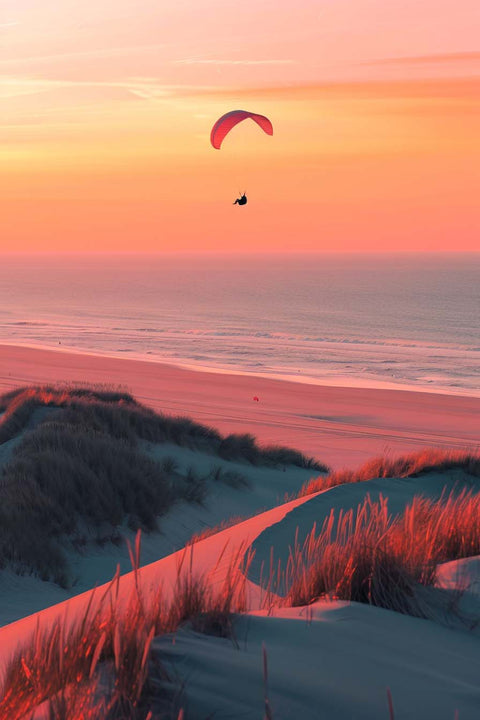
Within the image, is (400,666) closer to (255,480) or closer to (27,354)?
(255,480)

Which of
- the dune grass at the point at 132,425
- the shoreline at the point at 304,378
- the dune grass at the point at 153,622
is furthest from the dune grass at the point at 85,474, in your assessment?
the shoreline at the point at 304,378

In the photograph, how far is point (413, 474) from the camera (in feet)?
39.1

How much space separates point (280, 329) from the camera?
254 ft

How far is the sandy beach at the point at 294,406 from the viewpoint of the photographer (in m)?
28.8

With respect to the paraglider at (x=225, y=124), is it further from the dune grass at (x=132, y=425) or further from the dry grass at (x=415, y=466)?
the dry grass at (x=415, y=466)

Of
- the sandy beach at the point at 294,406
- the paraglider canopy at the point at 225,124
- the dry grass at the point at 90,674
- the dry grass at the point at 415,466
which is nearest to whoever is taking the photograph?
the dry grass at the point at 90,674

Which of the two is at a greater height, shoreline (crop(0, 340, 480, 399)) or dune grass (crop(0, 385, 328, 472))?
shoreline (crop(0, 340, 480, 399))

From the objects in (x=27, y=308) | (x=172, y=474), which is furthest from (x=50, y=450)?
(x=27, y=308)

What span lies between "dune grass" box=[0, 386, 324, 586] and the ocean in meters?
30.7

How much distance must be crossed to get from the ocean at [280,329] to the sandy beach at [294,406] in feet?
15.0

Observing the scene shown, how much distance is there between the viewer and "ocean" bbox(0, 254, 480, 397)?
52344 mm

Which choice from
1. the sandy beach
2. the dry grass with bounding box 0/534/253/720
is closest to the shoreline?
the sandy beach

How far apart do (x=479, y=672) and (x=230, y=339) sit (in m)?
66.0

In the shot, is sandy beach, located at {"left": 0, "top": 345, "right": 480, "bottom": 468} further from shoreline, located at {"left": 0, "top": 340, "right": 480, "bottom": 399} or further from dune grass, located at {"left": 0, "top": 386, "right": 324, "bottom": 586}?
dune grass, located at {"left": 0, "top": 386, "right": 324, "bottom": 586}
